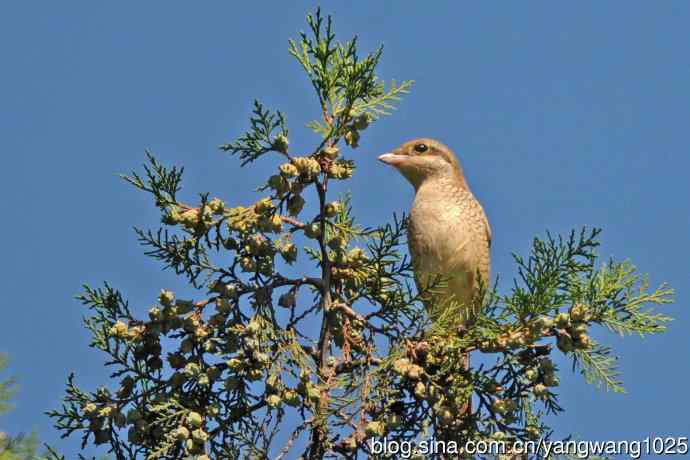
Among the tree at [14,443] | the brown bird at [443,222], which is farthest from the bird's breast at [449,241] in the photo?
the tree at [14,443]

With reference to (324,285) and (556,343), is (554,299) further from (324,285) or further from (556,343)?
(324,285)

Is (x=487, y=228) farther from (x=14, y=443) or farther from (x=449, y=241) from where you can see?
(x=14, y=443)

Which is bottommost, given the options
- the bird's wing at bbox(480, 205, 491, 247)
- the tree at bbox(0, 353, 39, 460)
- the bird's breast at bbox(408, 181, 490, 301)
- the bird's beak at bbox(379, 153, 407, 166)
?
the tree at bbox(0, 353, 39, 460)

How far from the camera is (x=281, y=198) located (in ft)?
13.3

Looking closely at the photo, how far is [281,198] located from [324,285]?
417mm

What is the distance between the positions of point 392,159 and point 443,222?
724mm

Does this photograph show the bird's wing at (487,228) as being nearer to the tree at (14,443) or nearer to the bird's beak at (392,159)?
the bird's beak at (392,159)

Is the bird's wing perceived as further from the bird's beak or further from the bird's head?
the bird's beak

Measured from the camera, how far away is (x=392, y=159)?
6859mm

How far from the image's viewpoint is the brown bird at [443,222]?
6.24m

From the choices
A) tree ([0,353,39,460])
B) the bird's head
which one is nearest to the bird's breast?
the bird's head

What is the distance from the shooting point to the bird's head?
22.4 feet

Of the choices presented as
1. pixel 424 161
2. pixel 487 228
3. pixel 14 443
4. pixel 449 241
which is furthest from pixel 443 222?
pixel 14 443

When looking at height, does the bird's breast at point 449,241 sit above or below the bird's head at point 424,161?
below
